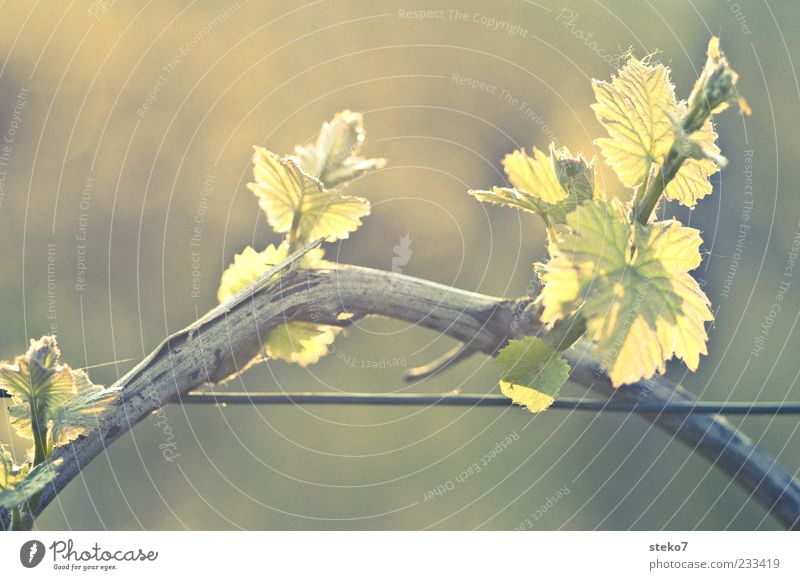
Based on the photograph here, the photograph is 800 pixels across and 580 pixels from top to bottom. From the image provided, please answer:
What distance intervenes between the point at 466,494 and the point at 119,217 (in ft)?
1.84

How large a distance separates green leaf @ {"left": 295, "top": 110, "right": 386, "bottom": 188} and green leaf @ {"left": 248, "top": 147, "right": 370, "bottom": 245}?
0.5 inches

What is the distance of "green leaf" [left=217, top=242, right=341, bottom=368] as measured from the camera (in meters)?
0.43

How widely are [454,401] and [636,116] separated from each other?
17 centimetres

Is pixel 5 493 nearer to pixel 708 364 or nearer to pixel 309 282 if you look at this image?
pixel 309 282

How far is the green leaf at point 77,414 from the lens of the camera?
1.29ft

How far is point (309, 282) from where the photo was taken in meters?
0.41
